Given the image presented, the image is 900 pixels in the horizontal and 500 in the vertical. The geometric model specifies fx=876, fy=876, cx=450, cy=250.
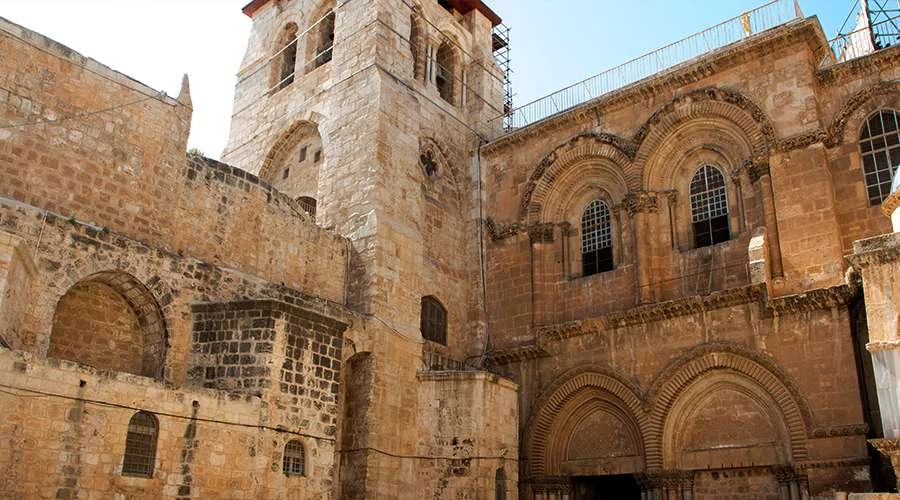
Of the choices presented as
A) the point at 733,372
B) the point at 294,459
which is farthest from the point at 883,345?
the point at 294,459

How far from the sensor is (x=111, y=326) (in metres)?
13.6

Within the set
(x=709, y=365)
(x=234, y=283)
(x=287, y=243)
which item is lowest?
(x=709, y=365)

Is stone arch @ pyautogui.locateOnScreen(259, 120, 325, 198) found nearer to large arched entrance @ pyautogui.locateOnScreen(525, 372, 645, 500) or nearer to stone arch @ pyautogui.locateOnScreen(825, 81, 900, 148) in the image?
large arched entrance @ pyautogui.locateOnScreen(525, 372, 645, 500)

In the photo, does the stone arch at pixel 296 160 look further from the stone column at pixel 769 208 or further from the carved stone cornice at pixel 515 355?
the stone column at pixel 769 208

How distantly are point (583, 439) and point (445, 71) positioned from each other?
10509mm

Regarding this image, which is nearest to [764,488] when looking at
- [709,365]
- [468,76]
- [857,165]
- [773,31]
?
[709,365]

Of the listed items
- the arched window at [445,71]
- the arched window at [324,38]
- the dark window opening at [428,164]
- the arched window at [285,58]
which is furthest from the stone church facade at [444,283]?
the arched window at [285,58]

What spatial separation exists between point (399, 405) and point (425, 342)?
2.01 meters

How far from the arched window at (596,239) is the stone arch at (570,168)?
20.2 inches

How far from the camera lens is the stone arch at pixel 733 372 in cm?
1476

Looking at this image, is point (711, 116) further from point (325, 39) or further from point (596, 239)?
point (325, 39)

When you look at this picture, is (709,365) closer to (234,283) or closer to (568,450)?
(568,450)

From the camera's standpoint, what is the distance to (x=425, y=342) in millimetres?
18531

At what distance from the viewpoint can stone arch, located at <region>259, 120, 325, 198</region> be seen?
68.0ft
